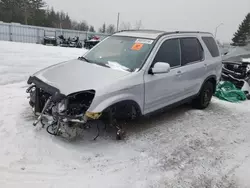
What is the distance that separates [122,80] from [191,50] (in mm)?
2185

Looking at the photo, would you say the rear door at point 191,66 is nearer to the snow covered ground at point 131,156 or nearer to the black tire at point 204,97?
the black tire at point 204,97

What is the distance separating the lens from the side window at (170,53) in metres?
4.14

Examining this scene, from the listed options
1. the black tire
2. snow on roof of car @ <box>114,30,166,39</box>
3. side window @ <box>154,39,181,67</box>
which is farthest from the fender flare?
the black tire

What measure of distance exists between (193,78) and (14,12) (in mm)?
50934

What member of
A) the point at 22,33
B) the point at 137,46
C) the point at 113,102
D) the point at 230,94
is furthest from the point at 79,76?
the point at 22,33

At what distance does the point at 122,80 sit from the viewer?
352 cm

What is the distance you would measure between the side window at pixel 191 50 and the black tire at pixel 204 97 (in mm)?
803

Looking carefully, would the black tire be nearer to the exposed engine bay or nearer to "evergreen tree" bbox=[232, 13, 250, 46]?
the exposed engine bay

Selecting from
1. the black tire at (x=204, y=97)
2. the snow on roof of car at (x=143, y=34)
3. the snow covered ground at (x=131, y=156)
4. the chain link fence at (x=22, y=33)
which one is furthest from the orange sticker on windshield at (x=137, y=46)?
the chain link fence at (x=22, y=33)

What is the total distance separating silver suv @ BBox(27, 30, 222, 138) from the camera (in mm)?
3299

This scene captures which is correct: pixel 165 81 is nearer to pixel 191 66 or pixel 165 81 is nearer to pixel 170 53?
pixel 170 53

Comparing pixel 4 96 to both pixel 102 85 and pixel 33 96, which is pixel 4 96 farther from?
pixel 102 85

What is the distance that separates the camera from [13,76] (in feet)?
23.4

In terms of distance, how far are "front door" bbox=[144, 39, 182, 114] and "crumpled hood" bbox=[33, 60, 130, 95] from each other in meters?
0.56
